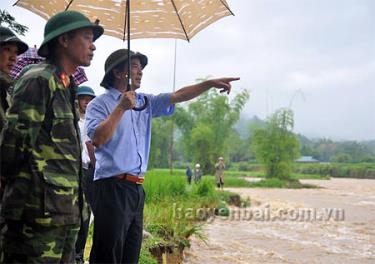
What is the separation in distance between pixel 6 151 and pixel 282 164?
31960mm

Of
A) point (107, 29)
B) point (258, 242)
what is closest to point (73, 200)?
point (107, 29)

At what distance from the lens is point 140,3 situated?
9.27 ft

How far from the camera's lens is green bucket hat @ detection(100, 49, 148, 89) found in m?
2.38

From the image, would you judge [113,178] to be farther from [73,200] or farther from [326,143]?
[326,143]

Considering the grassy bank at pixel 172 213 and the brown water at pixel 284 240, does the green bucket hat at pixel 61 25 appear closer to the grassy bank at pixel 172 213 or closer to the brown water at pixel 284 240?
the grassy bank at pixel 172 213

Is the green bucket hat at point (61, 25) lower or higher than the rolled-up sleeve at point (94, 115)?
higher

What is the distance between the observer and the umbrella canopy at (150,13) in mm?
2760

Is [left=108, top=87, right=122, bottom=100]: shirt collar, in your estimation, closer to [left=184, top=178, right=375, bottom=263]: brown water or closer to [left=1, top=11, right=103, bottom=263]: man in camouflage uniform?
[left=1, top=11, right=103, bottom=263]: man in camouflage uniform

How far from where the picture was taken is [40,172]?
1.52 m

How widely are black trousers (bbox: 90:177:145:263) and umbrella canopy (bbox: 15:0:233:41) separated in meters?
1.16

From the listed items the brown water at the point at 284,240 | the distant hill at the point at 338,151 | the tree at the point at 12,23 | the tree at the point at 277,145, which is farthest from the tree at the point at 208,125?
the distant hill at the point at 338,151

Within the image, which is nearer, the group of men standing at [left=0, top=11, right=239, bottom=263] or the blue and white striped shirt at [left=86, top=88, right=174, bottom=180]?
the group of men standing at [left=0, top=11, right=239, bottom=263]

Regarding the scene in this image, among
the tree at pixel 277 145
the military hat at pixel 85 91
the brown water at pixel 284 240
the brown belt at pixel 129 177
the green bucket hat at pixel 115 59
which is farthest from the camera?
the tree at pixel 277 145

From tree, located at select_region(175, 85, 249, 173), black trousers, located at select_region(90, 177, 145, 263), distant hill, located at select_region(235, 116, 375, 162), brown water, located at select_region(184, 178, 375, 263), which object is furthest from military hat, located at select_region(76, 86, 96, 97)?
distant hill, located at select_region(235, 116, 375, 162)
